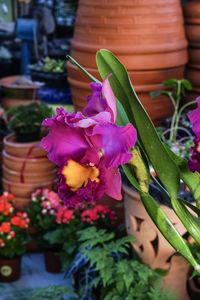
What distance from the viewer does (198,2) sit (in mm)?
2244

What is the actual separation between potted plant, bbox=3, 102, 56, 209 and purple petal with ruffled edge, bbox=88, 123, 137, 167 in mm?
1739

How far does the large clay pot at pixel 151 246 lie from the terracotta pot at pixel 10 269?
23.2 inches

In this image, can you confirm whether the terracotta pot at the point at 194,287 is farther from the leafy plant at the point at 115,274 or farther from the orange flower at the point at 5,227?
the orange flower at the point at 5,227

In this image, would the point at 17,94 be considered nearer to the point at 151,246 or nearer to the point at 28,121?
the point at 28,121

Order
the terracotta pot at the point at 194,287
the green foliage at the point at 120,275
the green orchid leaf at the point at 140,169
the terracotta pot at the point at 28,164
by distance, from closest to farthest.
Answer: the green orchid leaf at the point at 140,169 < the green foliage at the point at 120,275 < the terracotta pot at the point at 194,287 < the terracotta pot at the point at 28,164

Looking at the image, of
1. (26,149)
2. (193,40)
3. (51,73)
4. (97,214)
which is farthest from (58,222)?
(51,73)

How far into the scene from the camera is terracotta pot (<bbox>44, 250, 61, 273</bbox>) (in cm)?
232

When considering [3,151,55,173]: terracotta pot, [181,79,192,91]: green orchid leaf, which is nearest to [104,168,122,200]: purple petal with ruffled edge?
[181,79,192,91]: green orchid leaf

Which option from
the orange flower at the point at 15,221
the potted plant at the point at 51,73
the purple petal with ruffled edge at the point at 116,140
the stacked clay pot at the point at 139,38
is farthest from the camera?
the potted plant at the point at 51,73

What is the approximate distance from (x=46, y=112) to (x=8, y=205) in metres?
0.47

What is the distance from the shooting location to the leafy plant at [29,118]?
250cm

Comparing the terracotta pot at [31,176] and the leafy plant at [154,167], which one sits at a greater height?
the leafy plant at [154,167]

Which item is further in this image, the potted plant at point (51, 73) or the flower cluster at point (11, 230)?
the potted plant at point (51, 73)

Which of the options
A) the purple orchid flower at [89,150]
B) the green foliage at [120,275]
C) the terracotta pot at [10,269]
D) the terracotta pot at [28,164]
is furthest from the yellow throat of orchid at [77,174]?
the terracotta pot at [28,164]
